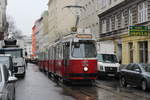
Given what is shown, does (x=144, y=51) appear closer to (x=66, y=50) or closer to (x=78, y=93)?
(x=66, y=50)

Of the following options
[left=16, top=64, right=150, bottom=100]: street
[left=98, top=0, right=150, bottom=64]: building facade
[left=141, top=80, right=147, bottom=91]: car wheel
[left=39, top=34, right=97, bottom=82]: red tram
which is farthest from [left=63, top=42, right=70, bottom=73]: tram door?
[left=98, top=0, right=150, bottom=64]: building facade

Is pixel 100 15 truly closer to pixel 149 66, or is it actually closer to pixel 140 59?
pixel 140 59

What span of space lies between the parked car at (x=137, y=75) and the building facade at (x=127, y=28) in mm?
8660

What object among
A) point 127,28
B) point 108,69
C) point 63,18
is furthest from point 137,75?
point 63,18

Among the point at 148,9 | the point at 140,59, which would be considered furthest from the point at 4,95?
the point at 140,59

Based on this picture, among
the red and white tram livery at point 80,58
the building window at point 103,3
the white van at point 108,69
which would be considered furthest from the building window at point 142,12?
the building window at point 103,3

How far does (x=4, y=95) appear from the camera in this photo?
27.1ft

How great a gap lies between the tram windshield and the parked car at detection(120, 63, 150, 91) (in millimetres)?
2183

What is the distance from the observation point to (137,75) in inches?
703

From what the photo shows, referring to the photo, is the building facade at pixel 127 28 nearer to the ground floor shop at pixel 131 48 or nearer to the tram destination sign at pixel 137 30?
the ground floor shop at pixel 131 48

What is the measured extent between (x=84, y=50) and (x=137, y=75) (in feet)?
10.8

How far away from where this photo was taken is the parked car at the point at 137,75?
17.0 m

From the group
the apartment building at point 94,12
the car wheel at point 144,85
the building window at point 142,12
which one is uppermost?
the apartment building at point 94,12

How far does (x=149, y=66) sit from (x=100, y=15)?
2647cm
